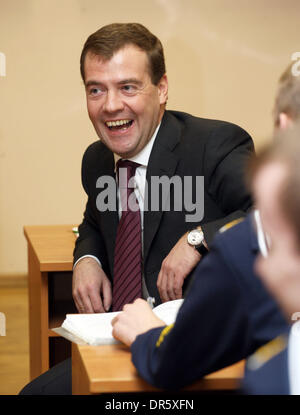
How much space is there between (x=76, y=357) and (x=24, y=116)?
10.3 ft

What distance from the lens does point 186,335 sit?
104 centimetres

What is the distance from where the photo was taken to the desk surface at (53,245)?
2.29m

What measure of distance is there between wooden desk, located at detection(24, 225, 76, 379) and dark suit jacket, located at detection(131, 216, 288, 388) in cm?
125

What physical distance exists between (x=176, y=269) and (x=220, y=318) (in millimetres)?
823

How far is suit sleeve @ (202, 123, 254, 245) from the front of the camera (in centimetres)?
190

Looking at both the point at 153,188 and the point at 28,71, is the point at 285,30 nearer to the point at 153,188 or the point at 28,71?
the point at 28,71

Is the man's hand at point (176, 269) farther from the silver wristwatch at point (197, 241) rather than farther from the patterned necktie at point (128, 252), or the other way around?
the patterned necktie at point (128, 252)

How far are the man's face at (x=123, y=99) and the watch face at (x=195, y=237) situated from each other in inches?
14.6

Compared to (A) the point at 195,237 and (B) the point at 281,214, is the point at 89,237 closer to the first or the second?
(A) the point at 195,237

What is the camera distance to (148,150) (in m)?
2.10

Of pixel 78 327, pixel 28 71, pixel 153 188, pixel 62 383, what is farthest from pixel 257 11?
pixel 78 327

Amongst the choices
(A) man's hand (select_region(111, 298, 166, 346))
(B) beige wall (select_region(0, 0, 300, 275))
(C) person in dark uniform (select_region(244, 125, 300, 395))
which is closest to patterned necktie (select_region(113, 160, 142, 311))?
(A) man's hand (select_region(111, 298, 166, 346))

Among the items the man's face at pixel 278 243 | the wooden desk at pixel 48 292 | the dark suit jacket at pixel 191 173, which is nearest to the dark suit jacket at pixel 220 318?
the man's face at pixel 278 243

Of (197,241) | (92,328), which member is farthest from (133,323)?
(197,241)
